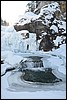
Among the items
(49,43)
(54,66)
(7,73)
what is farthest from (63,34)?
(7,73)

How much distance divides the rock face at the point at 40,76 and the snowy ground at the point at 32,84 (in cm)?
4

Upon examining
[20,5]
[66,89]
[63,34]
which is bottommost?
[66,89]

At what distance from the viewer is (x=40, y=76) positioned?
2.41 meters

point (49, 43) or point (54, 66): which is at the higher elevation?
point (49, 43)

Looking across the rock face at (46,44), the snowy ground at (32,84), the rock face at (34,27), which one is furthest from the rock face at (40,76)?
the rock face at (34,27)

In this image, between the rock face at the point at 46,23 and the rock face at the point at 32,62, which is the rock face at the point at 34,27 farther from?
the rock face at the point at 32,62

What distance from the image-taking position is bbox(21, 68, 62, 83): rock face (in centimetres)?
238

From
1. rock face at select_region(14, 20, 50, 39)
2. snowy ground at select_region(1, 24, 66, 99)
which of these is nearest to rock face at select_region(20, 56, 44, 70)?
snowy ground at select_region(1, 24, 66, 99)

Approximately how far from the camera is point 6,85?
2354mm

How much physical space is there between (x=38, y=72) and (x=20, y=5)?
0.65m

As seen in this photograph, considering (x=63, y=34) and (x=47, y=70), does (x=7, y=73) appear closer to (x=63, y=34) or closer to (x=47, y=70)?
(x=47, y=70)

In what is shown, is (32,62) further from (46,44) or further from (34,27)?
(34,27)

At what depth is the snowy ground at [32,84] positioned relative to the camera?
233cm

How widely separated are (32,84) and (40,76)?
0.11m
